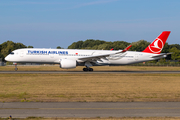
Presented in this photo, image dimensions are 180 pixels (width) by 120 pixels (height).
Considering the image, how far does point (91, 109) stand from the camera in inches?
463

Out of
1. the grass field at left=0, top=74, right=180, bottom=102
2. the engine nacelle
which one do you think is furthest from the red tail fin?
the grass field at left=0, top=74, right=180, bottom=102

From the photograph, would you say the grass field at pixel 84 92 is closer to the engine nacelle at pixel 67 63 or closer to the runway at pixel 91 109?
the runway at pixel 91 109

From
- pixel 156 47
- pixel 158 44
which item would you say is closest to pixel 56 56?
pixel 156 47

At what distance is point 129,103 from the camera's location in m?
13.5

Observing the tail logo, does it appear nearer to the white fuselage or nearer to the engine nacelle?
the white fuselage

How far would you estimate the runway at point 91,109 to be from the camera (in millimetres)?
10602

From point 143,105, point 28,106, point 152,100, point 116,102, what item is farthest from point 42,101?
point 152,100

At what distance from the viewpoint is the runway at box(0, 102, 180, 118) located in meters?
10.6

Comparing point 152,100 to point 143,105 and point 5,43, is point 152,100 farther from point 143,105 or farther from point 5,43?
point 5,43

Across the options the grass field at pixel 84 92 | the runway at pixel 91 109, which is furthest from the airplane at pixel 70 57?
the runway at pixel 91 109

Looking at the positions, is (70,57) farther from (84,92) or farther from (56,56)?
(84,92)

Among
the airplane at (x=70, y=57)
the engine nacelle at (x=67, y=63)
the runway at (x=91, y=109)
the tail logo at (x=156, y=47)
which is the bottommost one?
the runway at (x=91, y=109)

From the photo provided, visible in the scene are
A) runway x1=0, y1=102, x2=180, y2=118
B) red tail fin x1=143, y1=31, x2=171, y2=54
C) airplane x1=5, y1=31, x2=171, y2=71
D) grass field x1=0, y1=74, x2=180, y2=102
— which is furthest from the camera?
red tail fin x1=143, y1=31, x2=171, y2=54

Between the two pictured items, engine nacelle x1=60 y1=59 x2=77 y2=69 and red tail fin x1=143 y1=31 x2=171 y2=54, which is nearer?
engine nacelle x1=60 y1=59 x2=77 y2=69
